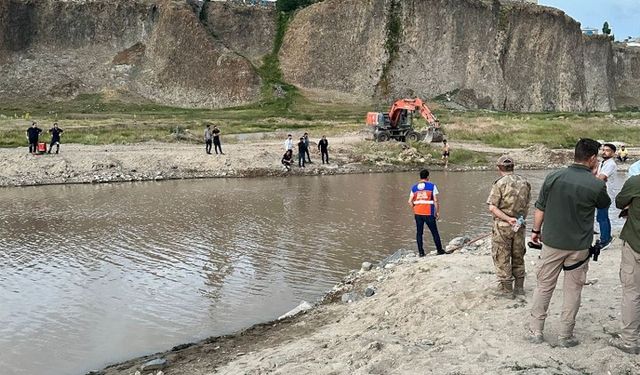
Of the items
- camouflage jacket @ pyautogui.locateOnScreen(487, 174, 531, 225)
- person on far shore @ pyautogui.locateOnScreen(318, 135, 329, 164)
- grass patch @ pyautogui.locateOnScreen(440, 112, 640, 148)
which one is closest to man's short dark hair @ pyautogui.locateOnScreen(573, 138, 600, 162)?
camouflage jacket @ pyautogui.locateOnScreen(487, 174, 531, 225)

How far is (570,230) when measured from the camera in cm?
616

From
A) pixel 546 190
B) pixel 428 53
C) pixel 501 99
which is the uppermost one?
pixel 428 53

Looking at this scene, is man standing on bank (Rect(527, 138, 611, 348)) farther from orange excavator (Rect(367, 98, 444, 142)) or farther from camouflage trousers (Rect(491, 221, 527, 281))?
orange excavator (Rect(367, 98, 444, 142))

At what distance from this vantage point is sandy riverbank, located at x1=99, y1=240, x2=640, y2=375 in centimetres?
591

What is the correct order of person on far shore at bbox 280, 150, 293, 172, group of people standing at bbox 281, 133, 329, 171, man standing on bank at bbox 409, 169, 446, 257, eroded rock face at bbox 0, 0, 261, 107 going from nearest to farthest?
man standing on bank at bbox 409, 169, 446, 257 < person on far shore at bbox 280, 150, 293, 172 < group of people standing at bbox 281, 133, 329, 171 < eroded rock face at bbox 0, 0, 261, 107

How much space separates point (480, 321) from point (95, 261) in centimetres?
878

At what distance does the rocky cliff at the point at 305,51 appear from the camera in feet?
212

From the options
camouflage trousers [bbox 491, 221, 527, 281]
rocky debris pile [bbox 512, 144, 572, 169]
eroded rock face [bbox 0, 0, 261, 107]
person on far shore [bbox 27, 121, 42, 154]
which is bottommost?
camouflage trousers [bbox 491, 221, 527, 281]

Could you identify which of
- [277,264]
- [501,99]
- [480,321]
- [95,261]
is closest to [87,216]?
[95,261]

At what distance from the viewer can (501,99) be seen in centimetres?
7519

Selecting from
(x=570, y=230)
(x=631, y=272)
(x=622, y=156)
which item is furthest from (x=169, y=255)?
(x=622, y=156)

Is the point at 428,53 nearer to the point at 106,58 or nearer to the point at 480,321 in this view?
the point at 106,58

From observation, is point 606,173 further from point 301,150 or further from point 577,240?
point 301,150

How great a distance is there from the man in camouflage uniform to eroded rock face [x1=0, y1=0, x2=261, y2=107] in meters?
59.6
